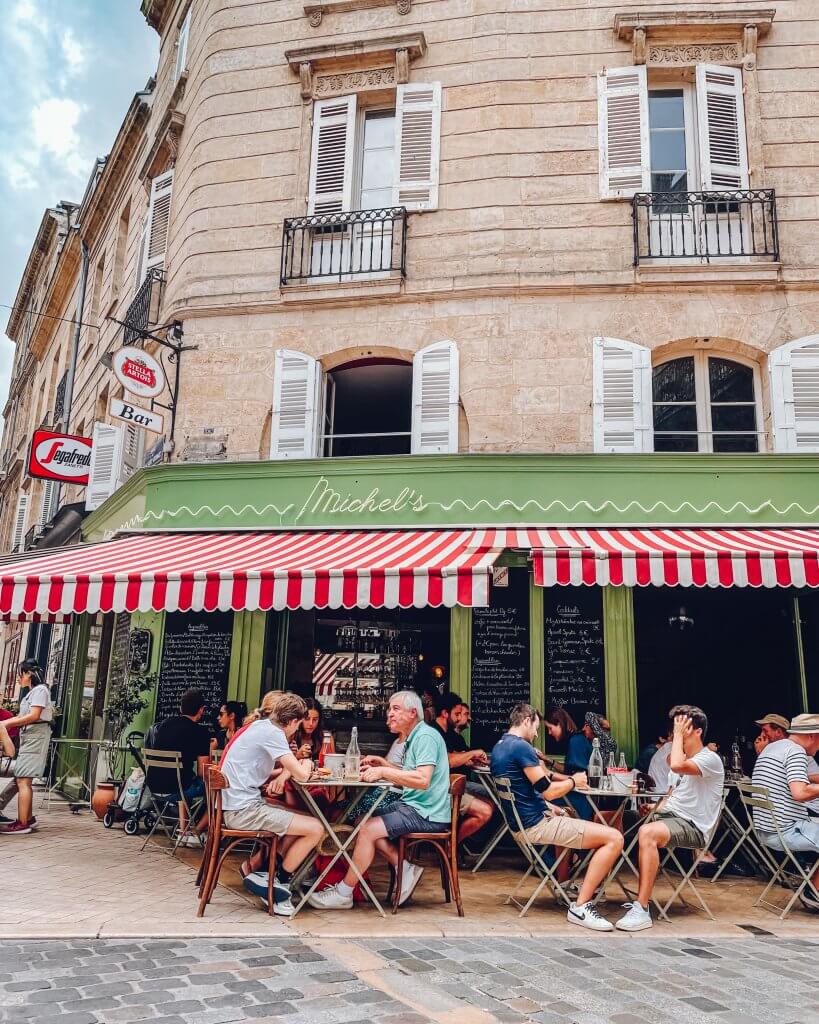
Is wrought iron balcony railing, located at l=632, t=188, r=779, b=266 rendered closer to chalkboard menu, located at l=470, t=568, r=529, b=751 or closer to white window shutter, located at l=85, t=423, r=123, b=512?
chalkboard menu, located at l=470, t=568, r=529, b=751

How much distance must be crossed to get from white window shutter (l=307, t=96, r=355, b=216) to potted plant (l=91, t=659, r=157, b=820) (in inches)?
220

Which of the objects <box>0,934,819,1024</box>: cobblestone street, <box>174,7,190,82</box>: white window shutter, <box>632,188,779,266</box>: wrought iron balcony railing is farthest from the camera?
<box>174,7,190,82</box>: white window shutter

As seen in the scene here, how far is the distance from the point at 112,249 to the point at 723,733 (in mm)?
11927

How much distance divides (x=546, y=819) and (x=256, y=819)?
1793 mm

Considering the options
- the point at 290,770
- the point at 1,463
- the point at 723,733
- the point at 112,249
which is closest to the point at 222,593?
the point at 290,770

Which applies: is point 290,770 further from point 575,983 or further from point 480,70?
point 480,70

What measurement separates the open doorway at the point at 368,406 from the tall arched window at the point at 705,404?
2717 millimetres

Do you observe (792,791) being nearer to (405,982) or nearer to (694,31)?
(405,982)

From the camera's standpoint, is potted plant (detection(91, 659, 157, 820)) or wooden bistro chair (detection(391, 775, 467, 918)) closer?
wooden bistro chair (detection(391, 775, 467, 918))

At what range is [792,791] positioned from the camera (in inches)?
223

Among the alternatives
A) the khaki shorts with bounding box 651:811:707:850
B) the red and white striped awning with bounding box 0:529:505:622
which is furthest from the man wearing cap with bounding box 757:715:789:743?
the red and white striped awning with bounding box 0:529:505:622

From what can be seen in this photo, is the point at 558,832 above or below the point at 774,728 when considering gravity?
below

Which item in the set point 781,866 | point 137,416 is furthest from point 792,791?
point 137,416

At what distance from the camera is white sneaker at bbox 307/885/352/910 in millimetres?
5340
